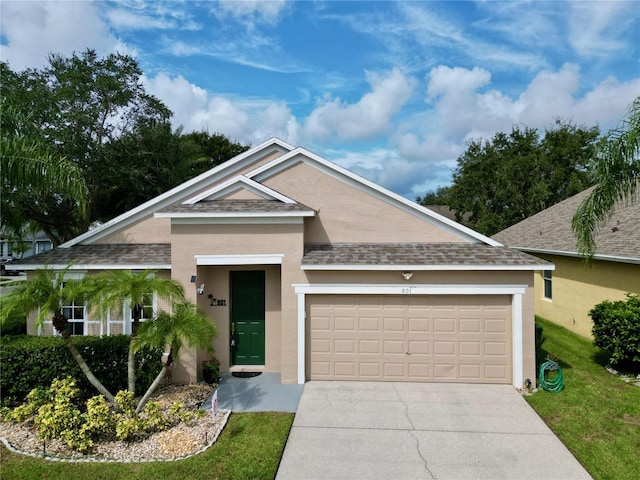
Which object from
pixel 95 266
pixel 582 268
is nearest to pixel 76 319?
pixel 95 266

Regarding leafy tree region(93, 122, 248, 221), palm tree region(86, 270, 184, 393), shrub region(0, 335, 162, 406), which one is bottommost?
shrub region(0, 335, 162, 406)

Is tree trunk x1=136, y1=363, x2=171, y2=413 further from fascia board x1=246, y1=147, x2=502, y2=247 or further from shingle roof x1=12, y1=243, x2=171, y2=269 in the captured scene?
fascia board x1=246, y1=147, x2=502, y2=247

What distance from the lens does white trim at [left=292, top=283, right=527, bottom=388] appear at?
949 centimetres

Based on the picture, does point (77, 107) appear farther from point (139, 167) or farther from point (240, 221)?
point (240, 221)

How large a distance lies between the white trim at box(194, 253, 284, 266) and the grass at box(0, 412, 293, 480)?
4.23 meters

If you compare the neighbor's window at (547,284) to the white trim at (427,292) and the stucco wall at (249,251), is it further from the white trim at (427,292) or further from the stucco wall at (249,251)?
the stucco wall at (249,251)

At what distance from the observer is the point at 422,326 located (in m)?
9.87

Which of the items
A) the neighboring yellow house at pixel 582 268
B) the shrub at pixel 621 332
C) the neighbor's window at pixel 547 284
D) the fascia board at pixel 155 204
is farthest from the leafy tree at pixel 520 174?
the fascia board at pixel 155 204

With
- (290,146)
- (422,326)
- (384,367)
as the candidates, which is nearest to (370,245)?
(422,326)

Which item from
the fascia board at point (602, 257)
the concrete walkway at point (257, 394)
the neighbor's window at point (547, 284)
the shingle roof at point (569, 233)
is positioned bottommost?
the concrete walkway at point (257, 394)

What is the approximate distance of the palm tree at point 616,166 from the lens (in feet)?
27.3

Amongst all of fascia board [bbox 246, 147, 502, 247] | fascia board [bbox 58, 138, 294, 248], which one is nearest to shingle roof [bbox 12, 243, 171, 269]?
fascia board [bbox 58, 138, 294, 248]

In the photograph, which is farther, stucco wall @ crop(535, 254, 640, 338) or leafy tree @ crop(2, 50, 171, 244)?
leafy tree @ crop(2, 50, 171, 244)

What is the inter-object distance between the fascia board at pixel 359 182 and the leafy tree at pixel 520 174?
26417 mm
